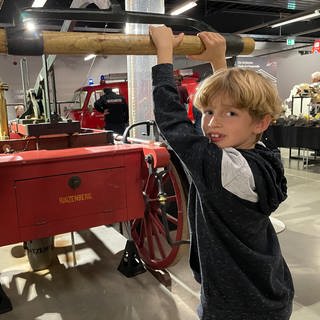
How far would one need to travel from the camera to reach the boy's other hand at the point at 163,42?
1006mm

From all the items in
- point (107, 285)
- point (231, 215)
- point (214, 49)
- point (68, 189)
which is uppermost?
point (214, 49)

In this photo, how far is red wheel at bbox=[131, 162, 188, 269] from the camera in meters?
2.31

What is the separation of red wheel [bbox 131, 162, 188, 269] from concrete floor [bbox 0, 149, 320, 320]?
17 cm

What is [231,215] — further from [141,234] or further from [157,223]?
[141,234]

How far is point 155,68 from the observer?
0.97 m

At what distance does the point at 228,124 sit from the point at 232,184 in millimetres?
164

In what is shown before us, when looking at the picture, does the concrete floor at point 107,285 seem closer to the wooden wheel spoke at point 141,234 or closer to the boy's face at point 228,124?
the wooden wheel spoke at point 141,234

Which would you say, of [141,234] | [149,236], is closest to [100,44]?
[149,236]

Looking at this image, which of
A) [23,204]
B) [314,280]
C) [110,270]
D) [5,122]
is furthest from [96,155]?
[314,280]

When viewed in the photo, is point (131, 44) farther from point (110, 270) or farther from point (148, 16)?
point (110, 270)

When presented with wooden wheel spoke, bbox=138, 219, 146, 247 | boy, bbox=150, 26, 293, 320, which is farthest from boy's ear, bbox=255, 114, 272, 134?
wooden wheel spoke, bbox=138, 219, 146, 247

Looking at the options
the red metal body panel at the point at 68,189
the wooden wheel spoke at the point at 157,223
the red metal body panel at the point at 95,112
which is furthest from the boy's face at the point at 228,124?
the red metal body panel at the point at 95,112

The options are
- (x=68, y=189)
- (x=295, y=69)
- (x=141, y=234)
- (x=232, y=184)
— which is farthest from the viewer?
(x=295, y=69)

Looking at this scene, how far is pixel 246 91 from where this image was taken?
87cm
